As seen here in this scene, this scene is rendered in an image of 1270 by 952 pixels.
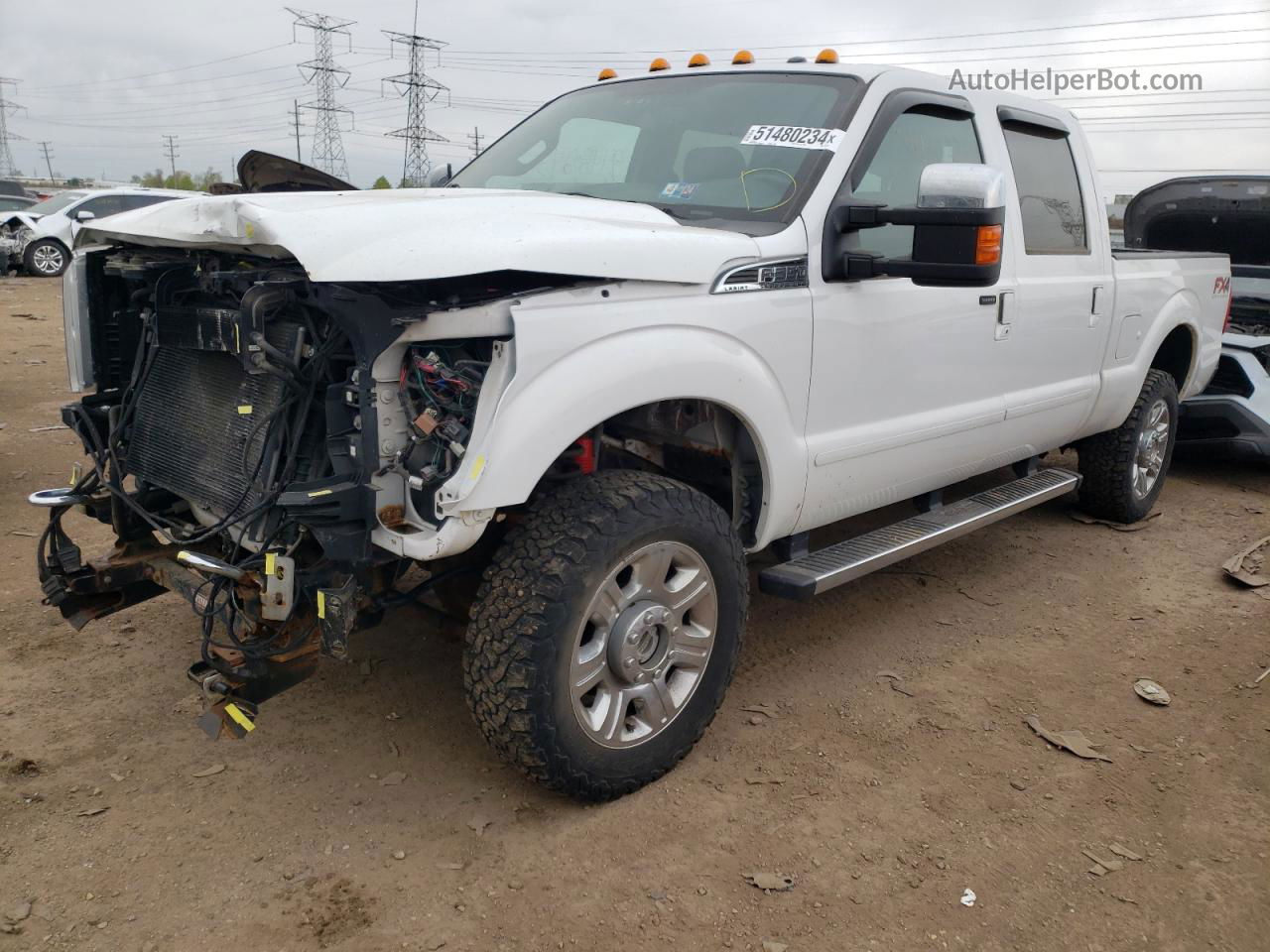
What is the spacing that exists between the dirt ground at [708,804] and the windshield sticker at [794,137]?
6.23 ft

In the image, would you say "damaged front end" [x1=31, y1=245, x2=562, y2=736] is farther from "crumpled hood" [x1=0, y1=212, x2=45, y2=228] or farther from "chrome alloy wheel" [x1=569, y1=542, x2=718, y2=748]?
"crumpled hood" [x1=0, y1=212, x2=45, y2=228]

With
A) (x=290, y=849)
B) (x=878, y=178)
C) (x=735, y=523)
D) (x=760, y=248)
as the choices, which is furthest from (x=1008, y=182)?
(x=290, y=849)

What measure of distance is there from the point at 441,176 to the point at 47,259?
17.6 metres

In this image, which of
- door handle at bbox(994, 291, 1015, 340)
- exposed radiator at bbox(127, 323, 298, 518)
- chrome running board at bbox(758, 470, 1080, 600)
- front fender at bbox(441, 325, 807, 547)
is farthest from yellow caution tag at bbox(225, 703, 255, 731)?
door handle at bbox(994, 291, 1015, 340)

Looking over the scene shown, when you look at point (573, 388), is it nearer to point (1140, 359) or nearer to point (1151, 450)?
point (1140, 359)

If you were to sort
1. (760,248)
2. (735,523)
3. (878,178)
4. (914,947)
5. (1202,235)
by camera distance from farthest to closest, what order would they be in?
(1202,235) → (878,178) → (735,523) → (760,248) → (914,947)

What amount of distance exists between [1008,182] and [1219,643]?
2109 mm

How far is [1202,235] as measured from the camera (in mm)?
7766

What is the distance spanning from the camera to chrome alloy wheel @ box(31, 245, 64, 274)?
18719 mm

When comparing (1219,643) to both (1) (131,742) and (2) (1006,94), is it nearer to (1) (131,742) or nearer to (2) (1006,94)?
(2) (1006,94)

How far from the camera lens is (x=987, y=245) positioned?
2.95m

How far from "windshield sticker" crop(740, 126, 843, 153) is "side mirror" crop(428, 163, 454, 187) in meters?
1.55

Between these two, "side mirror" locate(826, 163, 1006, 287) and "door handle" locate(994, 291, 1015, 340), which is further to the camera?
"door handle" locate(994, 291, 1015, 340)

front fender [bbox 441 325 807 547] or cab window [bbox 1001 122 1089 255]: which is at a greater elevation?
cab window [bbox 1001 122 1089 255]
